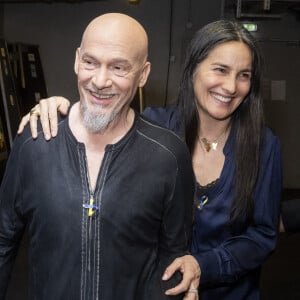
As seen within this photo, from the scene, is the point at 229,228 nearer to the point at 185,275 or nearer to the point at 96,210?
the point at 185,275

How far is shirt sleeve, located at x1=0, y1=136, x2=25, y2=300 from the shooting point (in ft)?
3.72

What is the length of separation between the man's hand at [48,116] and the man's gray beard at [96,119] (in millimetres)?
93

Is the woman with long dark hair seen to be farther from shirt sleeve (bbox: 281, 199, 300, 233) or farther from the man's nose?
the man's nose

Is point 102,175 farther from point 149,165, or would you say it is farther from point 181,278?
point 181,278

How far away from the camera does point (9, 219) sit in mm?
1159

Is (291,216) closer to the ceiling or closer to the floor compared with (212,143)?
closer to the floor

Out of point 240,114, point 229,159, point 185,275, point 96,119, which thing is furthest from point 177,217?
point 240,114

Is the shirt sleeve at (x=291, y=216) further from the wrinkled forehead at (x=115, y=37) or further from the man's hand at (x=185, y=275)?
the wrinkled forehead at (x=115, y=37)

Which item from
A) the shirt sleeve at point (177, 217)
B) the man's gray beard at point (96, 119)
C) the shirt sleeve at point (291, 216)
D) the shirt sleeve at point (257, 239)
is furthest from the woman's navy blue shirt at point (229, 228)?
Answer: the man's gray beard at point (96, 119)

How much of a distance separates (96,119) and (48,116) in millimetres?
160

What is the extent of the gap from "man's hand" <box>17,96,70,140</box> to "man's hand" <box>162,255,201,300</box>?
440 mm

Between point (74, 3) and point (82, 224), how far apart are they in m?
5.95

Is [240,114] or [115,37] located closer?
[115,37]

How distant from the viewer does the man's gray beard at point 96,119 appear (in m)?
1.07
